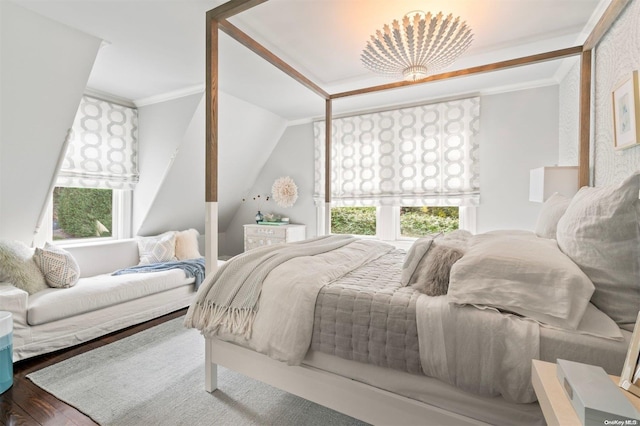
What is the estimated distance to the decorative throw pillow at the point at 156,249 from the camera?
3.70m

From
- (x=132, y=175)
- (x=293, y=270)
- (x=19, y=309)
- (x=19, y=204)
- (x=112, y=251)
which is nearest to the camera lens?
(x=293, y=270)

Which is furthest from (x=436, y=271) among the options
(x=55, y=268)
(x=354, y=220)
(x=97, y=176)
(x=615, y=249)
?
(x=97, y=176)

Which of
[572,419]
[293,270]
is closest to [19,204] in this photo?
[293,270]

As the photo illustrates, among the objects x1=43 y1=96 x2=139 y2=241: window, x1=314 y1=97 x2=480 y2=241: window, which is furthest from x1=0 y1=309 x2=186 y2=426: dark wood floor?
x1=314 y1=97 x2=480 y2=241: window

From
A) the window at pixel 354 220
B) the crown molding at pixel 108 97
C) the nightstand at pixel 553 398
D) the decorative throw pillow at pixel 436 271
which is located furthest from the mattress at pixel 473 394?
the crown molding at pixel 108 97

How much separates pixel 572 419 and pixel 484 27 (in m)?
2.69

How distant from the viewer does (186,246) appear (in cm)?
398

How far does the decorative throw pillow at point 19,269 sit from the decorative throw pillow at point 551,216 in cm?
377

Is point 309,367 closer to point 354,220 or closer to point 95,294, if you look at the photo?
point 95,294

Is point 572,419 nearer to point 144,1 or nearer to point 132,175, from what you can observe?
point 144,1

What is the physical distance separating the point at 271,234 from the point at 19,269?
2774 mm

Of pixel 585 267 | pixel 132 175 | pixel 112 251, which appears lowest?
pixel 112 251

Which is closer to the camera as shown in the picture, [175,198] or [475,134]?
[475,134]

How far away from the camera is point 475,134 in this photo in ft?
12.0
